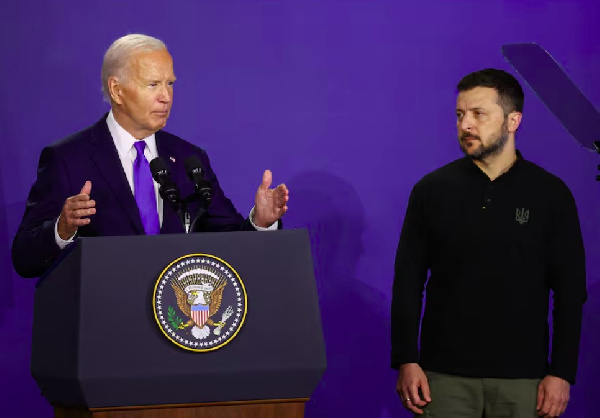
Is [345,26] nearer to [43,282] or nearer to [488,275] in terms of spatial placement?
[488,275]

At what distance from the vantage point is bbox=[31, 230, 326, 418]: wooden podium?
214 centimetres

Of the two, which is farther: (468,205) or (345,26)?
(345,26)

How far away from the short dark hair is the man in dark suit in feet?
2.67

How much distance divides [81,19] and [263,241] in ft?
5.76

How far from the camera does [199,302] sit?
2201mm

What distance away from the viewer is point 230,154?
3.79 meters

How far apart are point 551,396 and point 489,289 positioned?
34 cm

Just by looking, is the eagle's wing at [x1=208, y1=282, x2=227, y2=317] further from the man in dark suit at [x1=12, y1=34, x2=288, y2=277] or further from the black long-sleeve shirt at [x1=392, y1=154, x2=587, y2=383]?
the black long-sleeve shirt at [x1=392, y1=154, x2=587, y2=383]

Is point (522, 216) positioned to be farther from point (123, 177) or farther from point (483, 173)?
point (123, 177)

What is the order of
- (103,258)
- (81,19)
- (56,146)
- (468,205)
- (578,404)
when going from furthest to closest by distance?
(578,404)
(81,19)
(468,205)
(56,146)
(103,258)

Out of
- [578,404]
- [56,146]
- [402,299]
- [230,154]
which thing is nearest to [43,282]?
[56,146]

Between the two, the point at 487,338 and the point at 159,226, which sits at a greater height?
the point at 159,226

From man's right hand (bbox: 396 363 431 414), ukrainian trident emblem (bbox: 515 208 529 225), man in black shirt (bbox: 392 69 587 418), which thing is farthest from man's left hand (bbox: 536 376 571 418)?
ukrainian trident emblem (bbox: 515 208 529 225)

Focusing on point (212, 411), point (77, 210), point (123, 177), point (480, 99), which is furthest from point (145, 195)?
point (480, 99)
